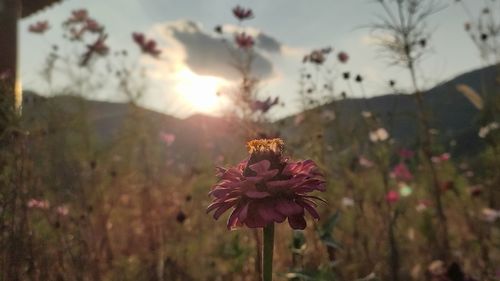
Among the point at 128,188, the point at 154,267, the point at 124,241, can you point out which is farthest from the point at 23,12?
the point at 154,267

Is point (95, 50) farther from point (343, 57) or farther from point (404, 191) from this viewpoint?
point (404, 191)

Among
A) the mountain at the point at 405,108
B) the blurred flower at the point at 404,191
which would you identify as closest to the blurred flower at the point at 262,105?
the mountain at the point at 405,108

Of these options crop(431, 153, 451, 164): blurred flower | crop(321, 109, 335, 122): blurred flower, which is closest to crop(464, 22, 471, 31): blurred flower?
crop(431, 153, 451, 164): blurred flower

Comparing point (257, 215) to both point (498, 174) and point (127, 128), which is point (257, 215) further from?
point (127, 128)

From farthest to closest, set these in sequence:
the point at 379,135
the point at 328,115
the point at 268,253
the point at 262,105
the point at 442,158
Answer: the point at 442,158 < the point at 328,115 < the point at 379,135 < the point at 262,105 < the point at 268,253

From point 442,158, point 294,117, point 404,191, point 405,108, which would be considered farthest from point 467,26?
point 404,191

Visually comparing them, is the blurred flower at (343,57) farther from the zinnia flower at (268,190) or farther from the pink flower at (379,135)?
the zinnia flower at (268,190)
